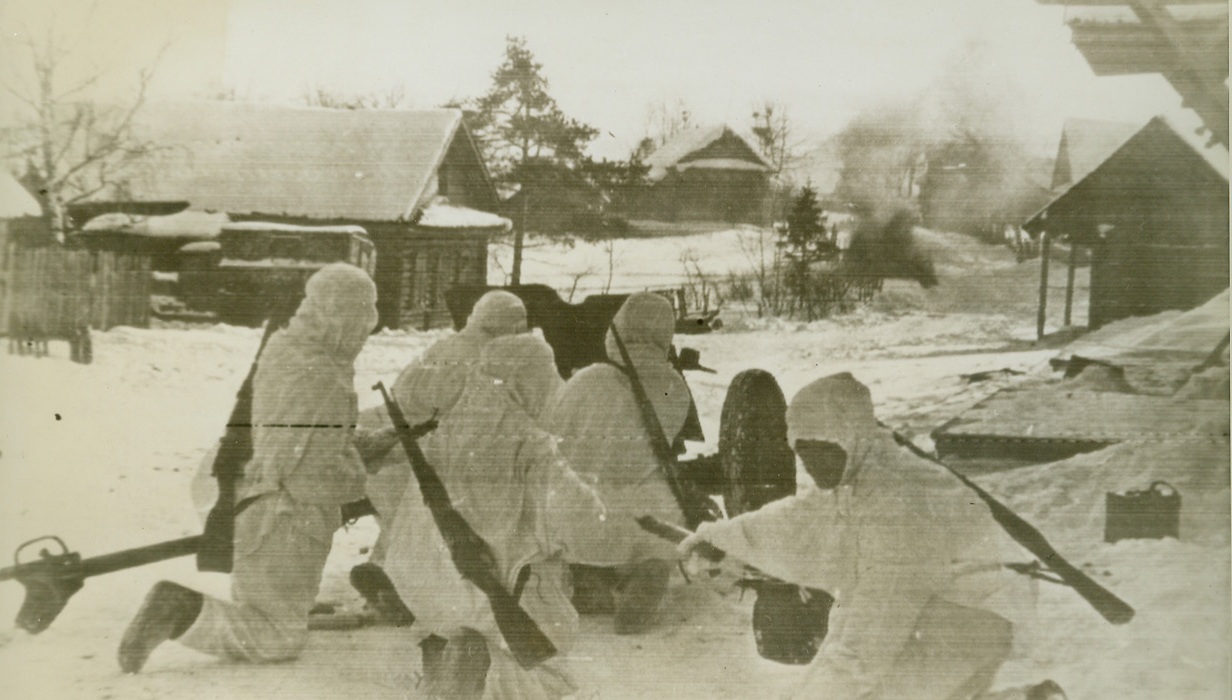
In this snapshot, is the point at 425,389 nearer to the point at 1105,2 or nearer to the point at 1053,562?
the point at 1053,562

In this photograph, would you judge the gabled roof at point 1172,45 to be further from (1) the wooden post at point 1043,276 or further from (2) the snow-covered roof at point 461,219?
(2) the snow-covered roof at point 461,219

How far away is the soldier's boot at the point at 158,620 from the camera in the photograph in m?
3.27

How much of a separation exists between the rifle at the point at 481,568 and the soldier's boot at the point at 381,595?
0.27 metres

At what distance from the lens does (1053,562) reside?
133 inches

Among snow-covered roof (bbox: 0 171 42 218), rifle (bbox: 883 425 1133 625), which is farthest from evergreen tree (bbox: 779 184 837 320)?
snow-covered roof (bbox: 0 171 42 218)

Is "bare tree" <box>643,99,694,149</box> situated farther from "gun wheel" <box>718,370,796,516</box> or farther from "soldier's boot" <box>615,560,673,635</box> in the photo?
"soldier's boot" <box>615,560,673,635</box>

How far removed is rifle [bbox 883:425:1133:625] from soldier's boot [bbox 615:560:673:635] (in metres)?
0.91

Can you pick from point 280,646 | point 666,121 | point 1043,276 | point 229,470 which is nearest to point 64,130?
point 229,470

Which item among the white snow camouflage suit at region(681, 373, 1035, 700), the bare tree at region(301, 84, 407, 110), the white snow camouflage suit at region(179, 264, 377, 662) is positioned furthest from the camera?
the bare tree at region(301, 84, 407, 110)

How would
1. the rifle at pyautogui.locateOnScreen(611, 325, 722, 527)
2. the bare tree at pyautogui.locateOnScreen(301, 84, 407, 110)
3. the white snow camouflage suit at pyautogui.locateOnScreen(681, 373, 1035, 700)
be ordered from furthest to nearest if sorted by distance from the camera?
the bare tree at pyautogui.locateOnScreen(301, 84, 407, 110), the rifle at pyautogui.locateOnScreen(611, 325, 722, 527), the white snow camouflage suit at pyautogui.locateOnScreen(681, 373, 1035, 700)

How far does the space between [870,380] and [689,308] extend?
65 centimetres

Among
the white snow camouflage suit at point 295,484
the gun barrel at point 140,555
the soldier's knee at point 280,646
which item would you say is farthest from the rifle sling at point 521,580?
the gun barrel at point 140,555

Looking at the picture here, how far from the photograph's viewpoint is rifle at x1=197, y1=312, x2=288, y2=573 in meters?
3.34

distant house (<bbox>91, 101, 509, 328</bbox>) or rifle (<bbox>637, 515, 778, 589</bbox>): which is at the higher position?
distant house (<bbox>91, 101, 509, 328</bbox>)
